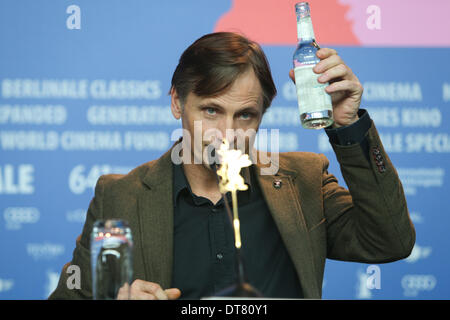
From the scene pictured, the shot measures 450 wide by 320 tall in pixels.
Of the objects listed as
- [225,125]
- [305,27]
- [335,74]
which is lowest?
[225,125]

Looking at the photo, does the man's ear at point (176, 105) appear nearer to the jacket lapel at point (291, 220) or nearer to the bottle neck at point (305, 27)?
the jacket lapel at point (291, 220)

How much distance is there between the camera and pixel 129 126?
2.53 m

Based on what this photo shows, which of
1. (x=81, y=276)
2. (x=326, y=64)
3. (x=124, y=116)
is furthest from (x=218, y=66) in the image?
(x=124, y=116)

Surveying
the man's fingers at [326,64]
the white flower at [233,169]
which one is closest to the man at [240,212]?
the man's fingers at [326,64]

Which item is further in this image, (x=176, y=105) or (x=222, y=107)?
(x=176, y=105)

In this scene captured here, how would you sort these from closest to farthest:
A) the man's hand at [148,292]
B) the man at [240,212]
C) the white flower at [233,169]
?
the white flower at [233,169] < the man's hand at [148,292] < the man at [240,212]

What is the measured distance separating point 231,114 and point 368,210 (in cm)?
47

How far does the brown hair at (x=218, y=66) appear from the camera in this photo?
1.66m

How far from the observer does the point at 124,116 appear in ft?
8.31

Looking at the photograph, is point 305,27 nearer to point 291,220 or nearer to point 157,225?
point 291,220

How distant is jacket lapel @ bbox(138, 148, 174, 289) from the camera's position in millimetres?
1572

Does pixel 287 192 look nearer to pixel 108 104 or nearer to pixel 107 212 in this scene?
pixel 107 212

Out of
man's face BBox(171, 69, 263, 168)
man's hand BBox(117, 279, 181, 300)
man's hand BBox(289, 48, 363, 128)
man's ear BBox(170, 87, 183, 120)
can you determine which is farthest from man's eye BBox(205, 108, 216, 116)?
man's hand BBox(117, 279, 181, 300)
